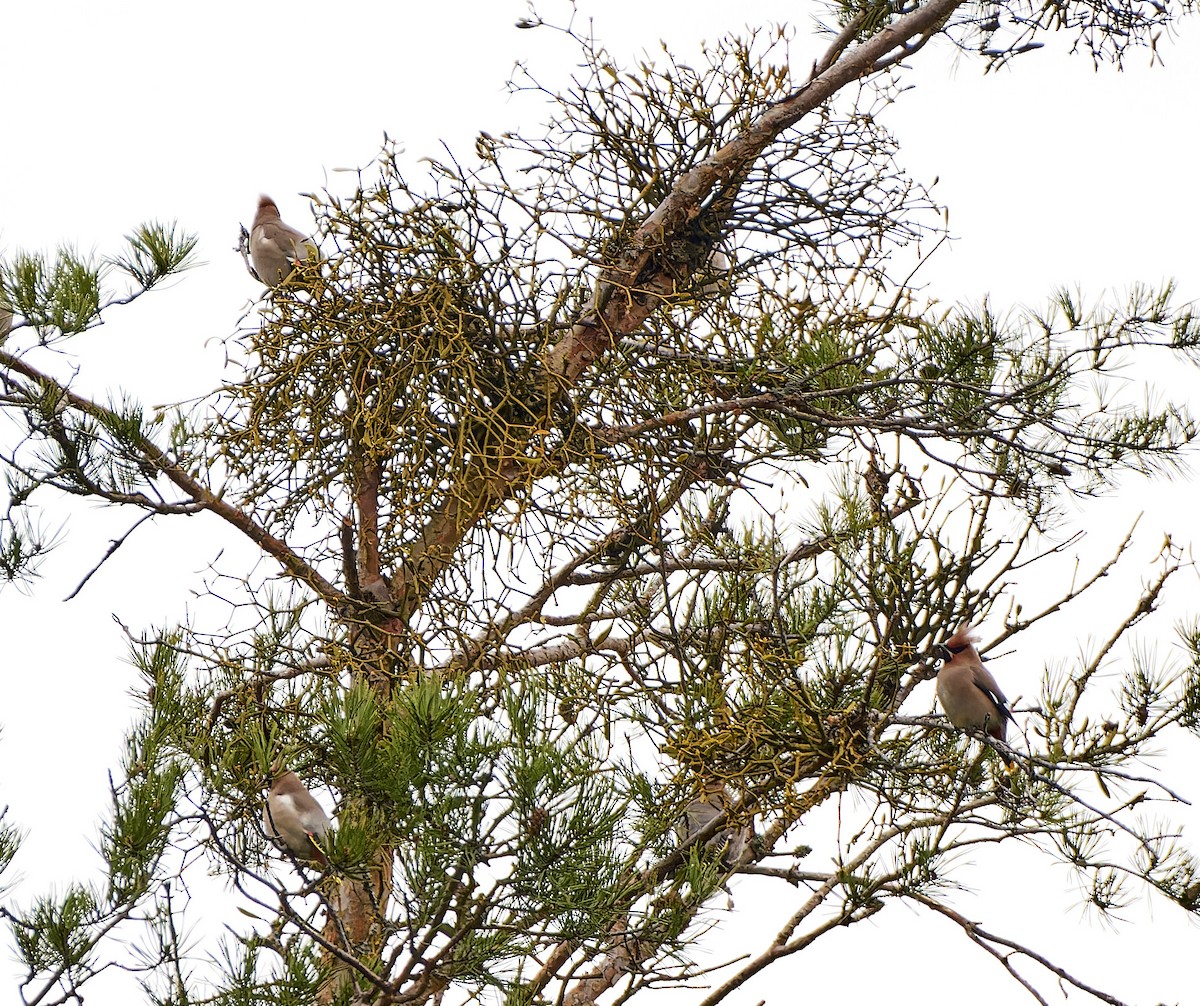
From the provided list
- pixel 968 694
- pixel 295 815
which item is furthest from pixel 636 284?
pixel 295 815

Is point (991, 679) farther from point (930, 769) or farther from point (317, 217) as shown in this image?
point (317, 217)

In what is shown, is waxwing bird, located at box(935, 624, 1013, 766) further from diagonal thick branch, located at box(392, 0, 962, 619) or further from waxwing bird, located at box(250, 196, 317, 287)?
waxwing bird, located at box(250, 196, 317, 287)

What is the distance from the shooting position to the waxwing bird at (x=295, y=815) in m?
2.25

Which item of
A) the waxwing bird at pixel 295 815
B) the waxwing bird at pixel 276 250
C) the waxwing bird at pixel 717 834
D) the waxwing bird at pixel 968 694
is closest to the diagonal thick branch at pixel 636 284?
the waxwing bird at pixel 295 815

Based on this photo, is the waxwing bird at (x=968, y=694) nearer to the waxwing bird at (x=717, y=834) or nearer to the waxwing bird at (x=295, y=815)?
the waxwing bird at (x=717, y=834)

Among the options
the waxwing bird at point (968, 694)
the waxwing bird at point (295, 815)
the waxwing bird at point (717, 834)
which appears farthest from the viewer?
the waxwing bird at point (717, 834)

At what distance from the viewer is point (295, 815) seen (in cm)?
227

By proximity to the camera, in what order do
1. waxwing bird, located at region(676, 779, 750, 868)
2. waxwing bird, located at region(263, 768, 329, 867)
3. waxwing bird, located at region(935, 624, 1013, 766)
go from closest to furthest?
1. waxwing bird, located at region(263, 768, 329, 867)
2. waxwing bird, located at region(935, 624, 1013, 766)
3. waxwing bird, located at region(676, 779, 750, 868)

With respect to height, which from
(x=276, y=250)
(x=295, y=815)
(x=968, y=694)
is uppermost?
(x=276, y=250)

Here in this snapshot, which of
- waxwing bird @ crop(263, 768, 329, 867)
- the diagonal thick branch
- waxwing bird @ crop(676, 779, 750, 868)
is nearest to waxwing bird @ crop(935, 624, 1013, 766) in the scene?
waxwing bird @ crop(676, 779, 750, 868)

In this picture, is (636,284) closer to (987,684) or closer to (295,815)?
(987,684)

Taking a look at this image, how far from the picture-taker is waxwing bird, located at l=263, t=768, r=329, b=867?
7.39 ft

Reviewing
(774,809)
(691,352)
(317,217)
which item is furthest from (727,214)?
(774,809)

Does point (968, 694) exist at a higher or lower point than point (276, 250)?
lower
